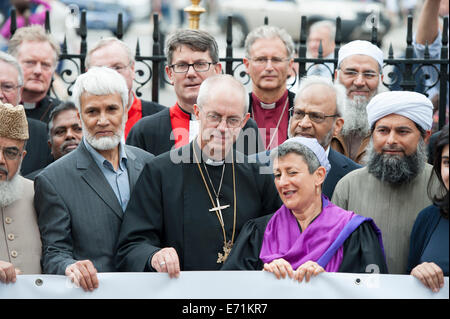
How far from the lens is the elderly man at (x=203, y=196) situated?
506 cm

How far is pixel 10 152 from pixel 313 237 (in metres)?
1.82

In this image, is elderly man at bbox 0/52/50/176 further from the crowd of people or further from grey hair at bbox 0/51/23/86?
the crowd of people

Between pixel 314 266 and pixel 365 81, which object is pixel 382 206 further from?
pixel 365 81

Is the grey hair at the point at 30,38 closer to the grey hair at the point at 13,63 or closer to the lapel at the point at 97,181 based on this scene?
the grey hair at the point at 13,63

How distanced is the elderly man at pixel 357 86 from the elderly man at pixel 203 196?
1468mm

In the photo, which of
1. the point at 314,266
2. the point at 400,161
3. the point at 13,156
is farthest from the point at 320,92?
the point at 13,156

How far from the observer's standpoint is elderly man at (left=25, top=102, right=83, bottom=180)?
621 centimetres

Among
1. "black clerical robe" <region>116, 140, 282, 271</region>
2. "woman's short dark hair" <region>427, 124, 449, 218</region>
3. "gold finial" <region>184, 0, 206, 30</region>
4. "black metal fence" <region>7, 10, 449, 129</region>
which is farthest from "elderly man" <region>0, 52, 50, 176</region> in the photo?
"woman's short dark hair" <region>427, 124, 449, 218</region>

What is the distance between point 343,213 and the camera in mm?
4879

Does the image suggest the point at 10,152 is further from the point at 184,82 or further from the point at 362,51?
the point at 362,51

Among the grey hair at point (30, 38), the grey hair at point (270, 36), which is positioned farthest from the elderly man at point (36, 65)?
the grey hair at point (270, 36)

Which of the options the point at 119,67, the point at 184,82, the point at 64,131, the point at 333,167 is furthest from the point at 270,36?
the point at 64,131

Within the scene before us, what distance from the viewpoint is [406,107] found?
17.4 ft
